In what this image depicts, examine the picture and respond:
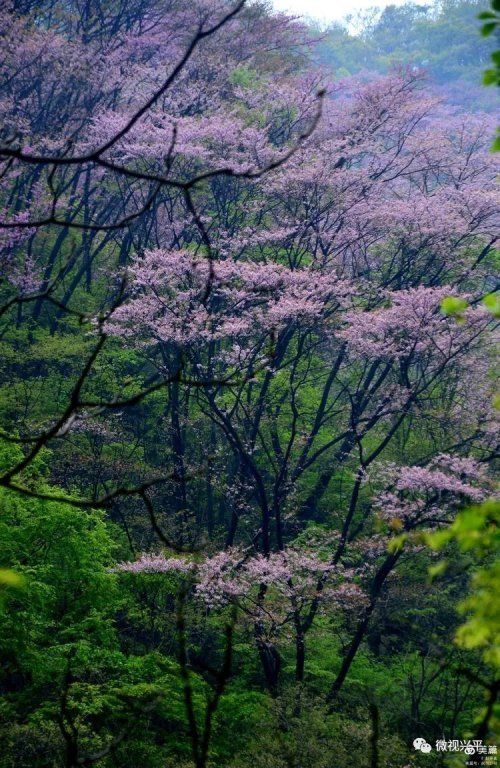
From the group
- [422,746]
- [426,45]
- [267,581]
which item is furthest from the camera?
[426,45]

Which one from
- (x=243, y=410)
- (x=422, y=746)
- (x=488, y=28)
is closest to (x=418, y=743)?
(x=422, y=746)

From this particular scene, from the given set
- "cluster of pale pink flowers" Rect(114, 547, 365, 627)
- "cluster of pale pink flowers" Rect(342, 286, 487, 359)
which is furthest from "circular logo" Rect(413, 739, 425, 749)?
"cluster of pale pink flowers" Rect(342, 286, 487, 359)

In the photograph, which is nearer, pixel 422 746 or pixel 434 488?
pixel 422 746

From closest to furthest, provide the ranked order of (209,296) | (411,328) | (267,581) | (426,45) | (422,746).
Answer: (422,746) < (267,581) < (411,328) < (209,296) < (426,45)

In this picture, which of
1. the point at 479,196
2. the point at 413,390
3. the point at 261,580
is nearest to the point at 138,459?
the point at 261,580

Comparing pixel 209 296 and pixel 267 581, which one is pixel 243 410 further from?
pixel 267 581

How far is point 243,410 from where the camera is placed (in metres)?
15.9

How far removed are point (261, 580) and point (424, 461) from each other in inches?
184

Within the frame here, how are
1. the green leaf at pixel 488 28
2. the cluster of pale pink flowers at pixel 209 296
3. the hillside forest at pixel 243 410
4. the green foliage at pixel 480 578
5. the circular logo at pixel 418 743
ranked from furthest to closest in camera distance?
the cluster of pale pink flowers at pixel 209 296 → the hillside forest at pixel 243 410 → the circular logo at pixel 418 743 → the green leaf at pixel 488 28 → the green foliage at pixel 480 578

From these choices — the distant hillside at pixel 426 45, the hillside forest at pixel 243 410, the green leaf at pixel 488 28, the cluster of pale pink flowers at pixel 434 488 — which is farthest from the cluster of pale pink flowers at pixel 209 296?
the distant hillside at pixel 426 45

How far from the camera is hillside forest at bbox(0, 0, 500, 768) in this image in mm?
10406

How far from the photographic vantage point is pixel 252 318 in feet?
50.9

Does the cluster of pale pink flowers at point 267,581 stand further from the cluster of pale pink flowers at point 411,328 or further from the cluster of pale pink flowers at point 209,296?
the cluster of pale pink flowers at point 411,328

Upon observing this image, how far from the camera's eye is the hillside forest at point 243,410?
34.1 ft
